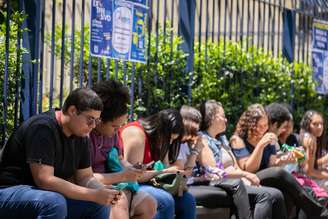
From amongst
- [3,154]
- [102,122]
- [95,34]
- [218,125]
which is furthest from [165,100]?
[3,154]

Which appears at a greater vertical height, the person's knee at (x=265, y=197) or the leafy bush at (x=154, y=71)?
the leafy bush at (x=154, y=71)

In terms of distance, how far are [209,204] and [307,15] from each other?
4.71 m

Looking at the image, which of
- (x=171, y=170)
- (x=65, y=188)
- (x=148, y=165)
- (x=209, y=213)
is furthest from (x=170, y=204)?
(x=65, y=188)

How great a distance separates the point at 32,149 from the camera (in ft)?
19.1

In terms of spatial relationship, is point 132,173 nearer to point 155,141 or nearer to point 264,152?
point 155,141

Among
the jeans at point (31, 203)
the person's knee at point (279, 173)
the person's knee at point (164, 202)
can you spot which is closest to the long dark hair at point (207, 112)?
the person's knee at point (279, 173)

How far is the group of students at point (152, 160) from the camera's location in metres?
5.86

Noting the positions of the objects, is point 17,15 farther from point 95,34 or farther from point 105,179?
point 105,179

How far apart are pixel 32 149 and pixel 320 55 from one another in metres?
6.98

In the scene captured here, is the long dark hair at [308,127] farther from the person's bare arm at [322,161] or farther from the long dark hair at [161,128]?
the long dark hair at [161,128]

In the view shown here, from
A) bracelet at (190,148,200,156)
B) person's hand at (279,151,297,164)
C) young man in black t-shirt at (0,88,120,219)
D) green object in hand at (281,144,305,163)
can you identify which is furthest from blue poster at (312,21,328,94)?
Result: young man in black t-shirt at (0,88,120,219)

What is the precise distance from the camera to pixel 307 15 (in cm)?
1178

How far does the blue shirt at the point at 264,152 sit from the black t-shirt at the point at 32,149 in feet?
11.0

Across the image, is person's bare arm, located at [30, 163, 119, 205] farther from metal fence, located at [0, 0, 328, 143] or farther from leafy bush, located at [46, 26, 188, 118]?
leafy bush, located at [46, 26, 188, 118]
